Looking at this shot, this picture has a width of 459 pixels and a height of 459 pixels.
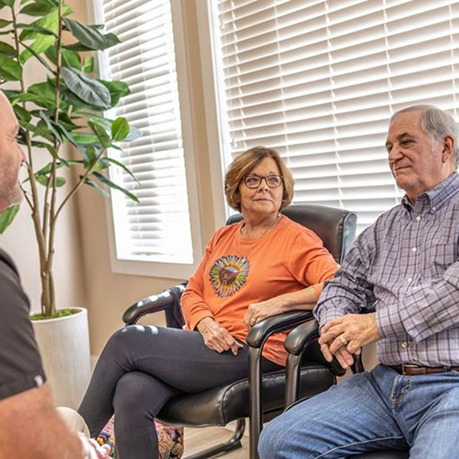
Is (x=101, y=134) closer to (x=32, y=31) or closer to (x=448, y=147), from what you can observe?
(x=32, y=31)

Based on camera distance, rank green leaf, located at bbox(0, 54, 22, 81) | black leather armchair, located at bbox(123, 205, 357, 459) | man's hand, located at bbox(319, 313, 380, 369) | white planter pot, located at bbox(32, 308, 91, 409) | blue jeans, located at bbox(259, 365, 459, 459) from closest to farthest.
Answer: blue jeans, located at bbox(259, 365, 459, 459) → man's hand, located at bbox(319, 313, 380, 369) → black leather armchair, located at bbox(123, 205, 357, 459) → green leaf, located at bbox(0, 54, 22, 81) → white planter pot, located at bbox(32, 308, 91, 409)

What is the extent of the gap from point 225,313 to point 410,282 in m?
0.71

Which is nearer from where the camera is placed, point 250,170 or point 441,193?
point 441,193

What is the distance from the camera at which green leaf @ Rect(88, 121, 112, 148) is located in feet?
10.8

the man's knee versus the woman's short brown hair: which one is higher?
the woman's short brown hair

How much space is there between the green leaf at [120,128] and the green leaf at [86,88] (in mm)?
87

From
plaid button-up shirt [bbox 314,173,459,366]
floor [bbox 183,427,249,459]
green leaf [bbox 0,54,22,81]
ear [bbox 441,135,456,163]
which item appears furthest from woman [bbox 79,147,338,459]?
green leaf [bbox 0,54,22,81]

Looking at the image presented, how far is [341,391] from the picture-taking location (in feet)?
6.06

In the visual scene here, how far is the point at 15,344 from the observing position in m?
0.88

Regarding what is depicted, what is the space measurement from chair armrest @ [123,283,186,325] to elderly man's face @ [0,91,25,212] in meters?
1.44

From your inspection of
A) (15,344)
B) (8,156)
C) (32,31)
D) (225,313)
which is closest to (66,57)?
(32,31)

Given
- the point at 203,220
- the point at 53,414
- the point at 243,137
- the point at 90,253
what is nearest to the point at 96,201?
the point at 90,253

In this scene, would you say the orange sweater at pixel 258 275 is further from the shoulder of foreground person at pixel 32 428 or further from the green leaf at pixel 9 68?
the green leaf at pixel 9 68

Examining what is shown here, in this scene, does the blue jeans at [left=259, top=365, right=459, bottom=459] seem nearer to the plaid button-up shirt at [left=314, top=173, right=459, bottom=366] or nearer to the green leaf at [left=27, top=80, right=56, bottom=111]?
the plaid button-up shirt at [left=314, top=173, right=459, bottom=366]
